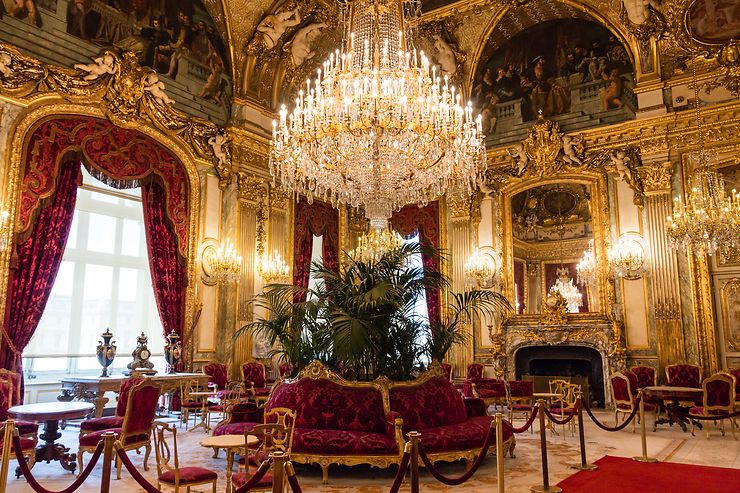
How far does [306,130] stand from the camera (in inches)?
286

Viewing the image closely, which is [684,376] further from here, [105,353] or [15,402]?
[15,402]

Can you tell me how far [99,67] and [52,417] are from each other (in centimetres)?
511

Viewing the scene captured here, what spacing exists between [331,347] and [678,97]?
758cm

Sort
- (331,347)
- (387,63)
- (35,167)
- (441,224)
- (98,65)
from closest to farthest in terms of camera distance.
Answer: (331,347), (387,63), (35,167), (98,65), (441,224)

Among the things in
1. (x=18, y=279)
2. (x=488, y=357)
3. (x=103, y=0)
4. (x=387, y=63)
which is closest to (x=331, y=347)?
(x=387, y=63)

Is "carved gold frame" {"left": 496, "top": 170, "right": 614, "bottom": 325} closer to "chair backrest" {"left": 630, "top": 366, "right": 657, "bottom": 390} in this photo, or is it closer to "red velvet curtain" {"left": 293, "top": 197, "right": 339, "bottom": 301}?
"chair backrest" {"left": 630, "top": 366, "right": 657, "bottom": 390}

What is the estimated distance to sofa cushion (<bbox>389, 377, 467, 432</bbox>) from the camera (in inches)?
228

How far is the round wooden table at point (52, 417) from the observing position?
532 cm

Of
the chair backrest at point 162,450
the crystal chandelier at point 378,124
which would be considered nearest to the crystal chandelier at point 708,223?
the crystal chandelier at point 378,124

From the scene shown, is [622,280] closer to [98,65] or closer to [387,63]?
[387,63]

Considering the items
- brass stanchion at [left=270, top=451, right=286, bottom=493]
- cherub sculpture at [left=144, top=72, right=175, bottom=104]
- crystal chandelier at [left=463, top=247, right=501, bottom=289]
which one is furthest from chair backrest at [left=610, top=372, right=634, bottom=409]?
cherub sculpture at [left=144, top=72, right=175, bottom=104]

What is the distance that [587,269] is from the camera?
1037cm

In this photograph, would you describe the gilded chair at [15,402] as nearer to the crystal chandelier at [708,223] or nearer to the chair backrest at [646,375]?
the crystal chandelier at [708,223]

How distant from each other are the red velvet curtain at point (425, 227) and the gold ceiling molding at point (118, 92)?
12.9 ft
